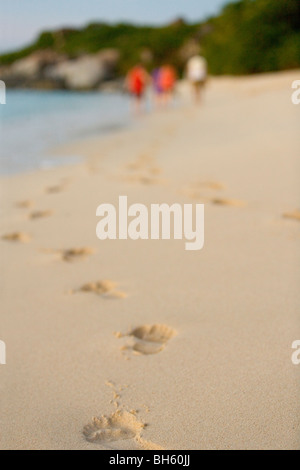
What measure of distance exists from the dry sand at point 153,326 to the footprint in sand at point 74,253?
1cm

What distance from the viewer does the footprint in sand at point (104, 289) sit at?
6.72 feet

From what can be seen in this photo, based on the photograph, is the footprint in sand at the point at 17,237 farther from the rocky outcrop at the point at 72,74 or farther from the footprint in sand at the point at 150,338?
the rocky outcrop at the point at 72,74

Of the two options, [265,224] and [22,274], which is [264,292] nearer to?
[265,224]

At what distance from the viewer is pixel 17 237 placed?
281 cm

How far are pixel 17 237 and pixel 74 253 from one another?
43cm

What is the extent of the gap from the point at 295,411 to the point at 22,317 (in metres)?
1.01

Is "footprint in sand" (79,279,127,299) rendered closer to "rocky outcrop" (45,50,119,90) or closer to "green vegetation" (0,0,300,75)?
"green vegetation" (0,0,300,75)

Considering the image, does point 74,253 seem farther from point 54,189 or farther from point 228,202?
point 54,189

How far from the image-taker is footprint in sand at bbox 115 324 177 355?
1.63 meters

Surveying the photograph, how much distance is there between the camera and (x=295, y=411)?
1.31 meters

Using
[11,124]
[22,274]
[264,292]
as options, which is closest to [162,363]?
[264,292]

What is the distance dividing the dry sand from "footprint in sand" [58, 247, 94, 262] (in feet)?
0.05

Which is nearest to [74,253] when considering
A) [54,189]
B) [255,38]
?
[54,189]

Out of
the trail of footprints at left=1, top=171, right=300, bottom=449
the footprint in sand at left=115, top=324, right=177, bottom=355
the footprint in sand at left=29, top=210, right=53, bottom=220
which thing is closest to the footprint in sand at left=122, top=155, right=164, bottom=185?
the footprint in sand at left=29, top=210, right=53, bottom=220
